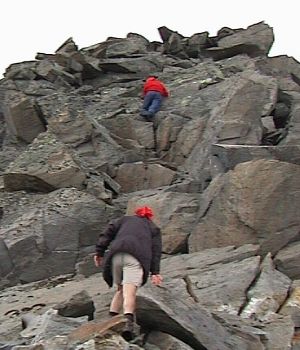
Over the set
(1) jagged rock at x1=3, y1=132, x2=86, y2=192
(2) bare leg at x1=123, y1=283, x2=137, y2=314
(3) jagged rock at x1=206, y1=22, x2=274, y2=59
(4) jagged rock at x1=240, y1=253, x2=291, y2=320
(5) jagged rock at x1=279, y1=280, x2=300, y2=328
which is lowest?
(5) jagged rock at x1=279, y1=280, x2=300, y2=328

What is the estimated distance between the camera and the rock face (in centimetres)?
1197

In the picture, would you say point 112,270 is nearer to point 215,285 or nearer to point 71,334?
point 71,334

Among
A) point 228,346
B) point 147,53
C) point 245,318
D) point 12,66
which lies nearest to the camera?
point 228,346

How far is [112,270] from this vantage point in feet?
40.1

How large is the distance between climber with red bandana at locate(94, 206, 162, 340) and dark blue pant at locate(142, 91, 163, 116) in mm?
16663

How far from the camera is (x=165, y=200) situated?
66.8ft

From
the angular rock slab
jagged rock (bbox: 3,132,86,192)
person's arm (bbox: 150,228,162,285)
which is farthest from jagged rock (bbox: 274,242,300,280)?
jagged rock (bbox: 3,132,86,192)

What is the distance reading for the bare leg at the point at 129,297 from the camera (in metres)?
11.0

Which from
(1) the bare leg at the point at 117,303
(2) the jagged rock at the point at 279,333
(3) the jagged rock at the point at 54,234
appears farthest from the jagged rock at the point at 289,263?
(3) the jagged rock at the point at 54,234

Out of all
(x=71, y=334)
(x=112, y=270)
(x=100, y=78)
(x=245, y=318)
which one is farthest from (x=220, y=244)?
(x=100, y=78)

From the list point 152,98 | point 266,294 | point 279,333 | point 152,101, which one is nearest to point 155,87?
point 152,98

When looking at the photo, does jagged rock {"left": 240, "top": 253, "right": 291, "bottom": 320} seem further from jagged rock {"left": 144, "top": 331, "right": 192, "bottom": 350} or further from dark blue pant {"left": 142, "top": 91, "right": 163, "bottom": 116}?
dark blue pant {"left": 142, "top": 91, "right": 163, "bottom": 116}

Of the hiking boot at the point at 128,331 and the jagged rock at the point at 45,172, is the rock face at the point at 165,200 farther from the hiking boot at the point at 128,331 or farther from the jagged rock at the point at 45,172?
the hiking boot at the point at 128,331

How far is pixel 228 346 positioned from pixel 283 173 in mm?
7607
